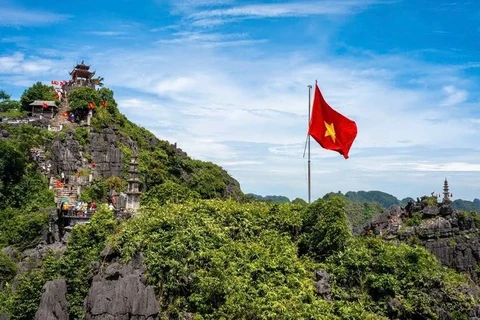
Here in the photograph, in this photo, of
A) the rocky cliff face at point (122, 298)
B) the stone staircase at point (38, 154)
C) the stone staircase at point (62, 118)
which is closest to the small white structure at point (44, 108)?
the stone staircase at point (62, 118)

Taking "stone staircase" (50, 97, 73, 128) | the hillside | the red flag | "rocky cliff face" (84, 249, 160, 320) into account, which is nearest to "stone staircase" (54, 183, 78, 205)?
"stone staircase" (50, 97, 73, 128)

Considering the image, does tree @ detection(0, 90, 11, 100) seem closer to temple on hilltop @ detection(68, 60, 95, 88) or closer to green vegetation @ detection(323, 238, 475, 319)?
temple on hilltop @ detection(68, 60, 95, 88)

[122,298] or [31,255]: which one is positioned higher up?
[31,255]

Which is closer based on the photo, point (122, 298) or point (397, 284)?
point (122, 298)

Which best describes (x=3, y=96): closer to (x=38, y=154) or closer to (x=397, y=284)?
(x=38, y=154)

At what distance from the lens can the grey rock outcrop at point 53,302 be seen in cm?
2266

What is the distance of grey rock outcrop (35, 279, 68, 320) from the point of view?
22656 mm

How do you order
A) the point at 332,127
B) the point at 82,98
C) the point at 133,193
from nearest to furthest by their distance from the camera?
the point at 332,127
the point at 133,193
the point at 82,98

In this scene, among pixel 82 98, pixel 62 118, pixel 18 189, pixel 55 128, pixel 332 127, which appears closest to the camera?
pixel 332 127

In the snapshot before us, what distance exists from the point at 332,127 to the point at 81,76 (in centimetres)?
4845

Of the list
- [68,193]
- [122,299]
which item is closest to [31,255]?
[68,193]

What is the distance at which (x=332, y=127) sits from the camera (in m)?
24.7

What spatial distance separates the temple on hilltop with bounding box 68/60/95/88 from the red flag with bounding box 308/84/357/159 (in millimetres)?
45108

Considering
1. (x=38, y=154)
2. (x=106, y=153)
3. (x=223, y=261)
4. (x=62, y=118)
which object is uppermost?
(x=62, y=118)
